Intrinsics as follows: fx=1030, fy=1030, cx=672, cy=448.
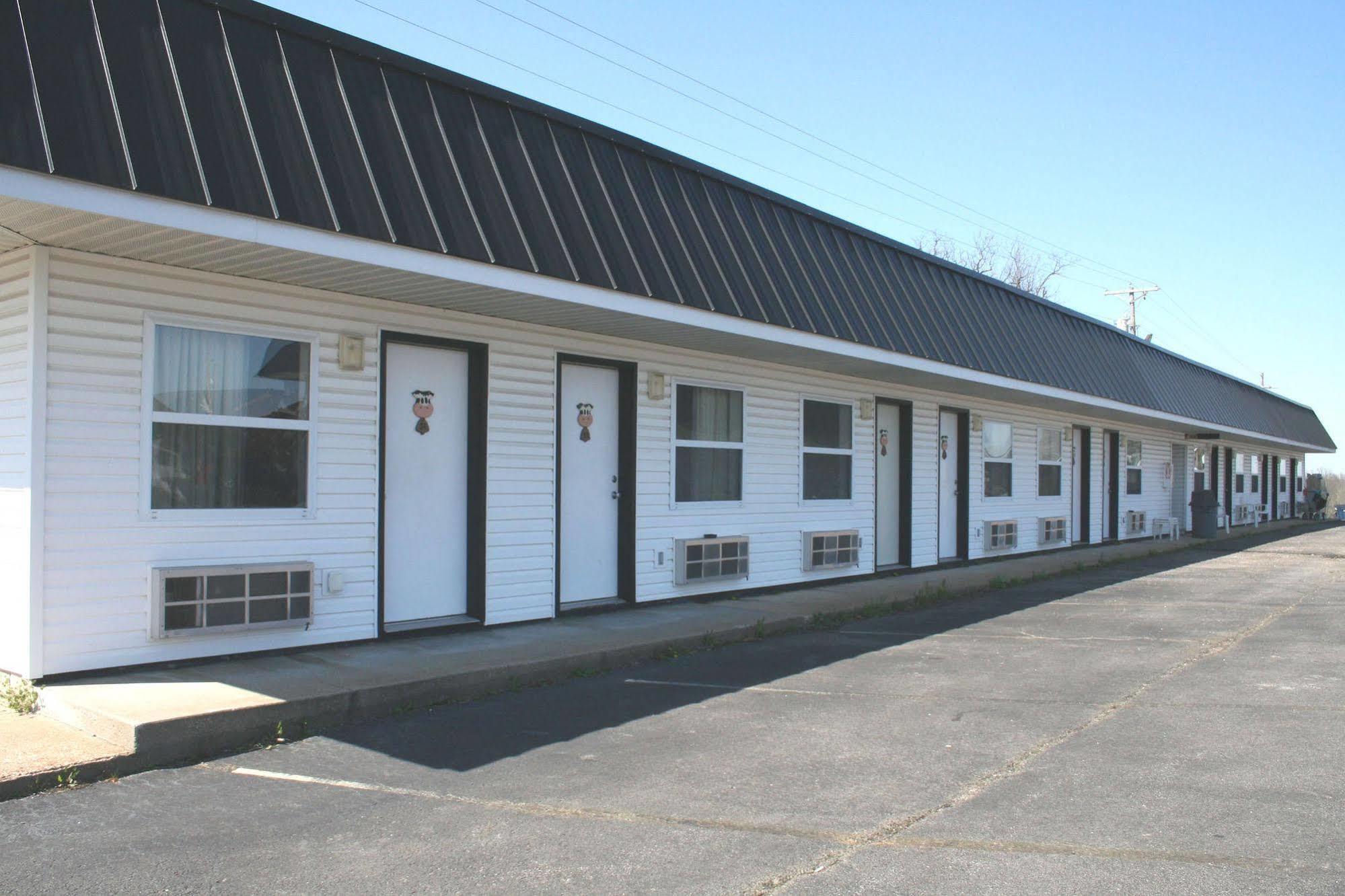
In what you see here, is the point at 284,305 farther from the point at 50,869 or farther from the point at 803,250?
the point at 803,250

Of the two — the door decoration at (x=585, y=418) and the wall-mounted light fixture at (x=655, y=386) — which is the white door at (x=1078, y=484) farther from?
the door decoration at (x=585, y=418)

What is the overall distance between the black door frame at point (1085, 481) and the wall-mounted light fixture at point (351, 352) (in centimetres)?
1670

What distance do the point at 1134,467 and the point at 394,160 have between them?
2078cm

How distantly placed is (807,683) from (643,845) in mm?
3552

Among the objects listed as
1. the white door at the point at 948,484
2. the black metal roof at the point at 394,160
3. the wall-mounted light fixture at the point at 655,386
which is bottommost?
the white door at the point at 948,484

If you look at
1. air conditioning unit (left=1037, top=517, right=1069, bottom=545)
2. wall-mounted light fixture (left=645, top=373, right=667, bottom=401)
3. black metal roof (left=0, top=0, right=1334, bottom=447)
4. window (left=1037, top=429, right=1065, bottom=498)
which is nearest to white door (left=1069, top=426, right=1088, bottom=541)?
air conditioning unit (left=1037, top=517, right=1069, bottom=545)

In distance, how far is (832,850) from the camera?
432cm

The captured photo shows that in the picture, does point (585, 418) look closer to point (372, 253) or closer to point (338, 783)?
point (372, 253)

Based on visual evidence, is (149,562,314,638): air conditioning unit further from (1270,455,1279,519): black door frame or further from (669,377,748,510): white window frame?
(1270,455,1279,519): black door frame

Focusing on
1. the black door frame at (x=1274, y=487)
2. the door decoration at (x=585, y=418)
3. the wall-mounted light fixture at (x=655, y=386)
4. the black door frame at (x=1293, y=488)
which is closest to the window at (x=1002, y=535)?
the wall-mounted light fixture at (x=655, y=386)

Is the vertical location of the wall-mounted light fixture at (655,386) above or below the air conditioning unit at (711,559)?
above

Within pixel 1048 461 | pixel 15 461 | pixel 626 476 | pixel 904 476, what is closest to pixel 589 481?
pixel 626 476

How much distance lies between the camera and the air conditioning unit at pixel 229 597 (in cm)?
686

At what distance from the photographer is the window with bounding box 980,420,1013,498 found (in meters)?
17.2
